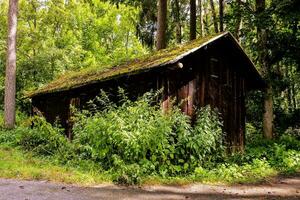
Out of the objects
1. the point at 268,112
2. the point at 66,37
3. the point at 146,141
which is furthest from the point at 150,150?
the point at 66,37

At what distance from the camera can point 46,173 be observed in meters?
11.1

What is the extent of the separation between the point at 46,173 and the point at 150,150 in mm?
2966

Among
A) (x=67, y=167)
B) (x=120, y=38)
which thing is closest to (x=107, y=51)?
(x=120, y=38)

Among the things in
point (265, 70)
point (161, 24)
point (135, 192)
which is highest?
point (161, 24)

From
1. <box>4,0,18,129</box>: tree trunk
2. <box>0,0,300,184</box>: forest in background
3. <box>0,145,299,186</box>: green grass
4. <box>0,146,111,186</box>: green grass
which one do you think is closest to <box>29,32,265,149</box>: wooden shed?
<box>0,0,300,184</box>: forest in background

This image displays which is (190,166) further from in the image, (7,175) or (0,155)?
(0,155)

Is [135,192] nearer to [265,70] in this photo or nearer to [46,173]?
[46,173]

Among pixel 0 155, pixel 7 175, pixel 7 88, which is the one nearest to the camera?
pixel 7 175

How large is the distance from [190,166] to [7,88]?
14.7 metres

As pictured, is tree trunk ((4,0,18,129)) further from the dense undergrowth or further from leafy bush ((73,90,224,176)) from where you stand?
leafy bush ((73,90,224,176))

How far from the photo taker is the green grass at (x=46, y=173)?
10.6 meters

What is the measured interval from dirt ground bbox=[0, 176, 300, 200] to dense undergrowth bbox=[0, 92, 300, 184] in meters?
0.72

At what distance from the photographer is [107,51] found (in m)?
36.9

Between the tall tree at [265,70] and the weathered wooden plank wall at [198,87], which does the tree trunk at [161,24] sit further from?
the weathered wooden plank wall at [198,87]
